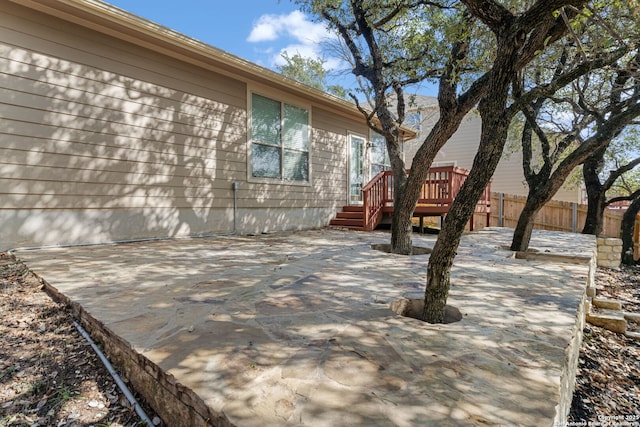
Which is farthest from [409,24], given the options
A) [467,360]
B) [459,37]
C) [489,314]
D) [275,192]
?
[467,360]

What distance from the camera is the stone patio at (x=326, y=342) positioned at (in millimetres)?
1127

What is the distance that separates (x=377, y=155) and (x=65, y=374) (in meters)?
9.03

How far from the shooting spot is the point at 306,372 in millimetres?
1335

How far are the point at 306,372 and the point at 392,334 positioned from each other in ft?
1.92

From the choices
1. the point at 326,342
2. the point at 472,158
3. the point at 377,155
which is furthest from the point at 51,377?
the point at 472,158

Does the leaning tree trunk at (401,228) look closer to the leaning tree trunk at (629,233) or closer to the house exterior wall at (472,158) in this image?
the leaning tree trunk at (629,233)

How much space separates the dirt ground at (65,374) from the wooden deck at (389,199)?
4384 millimetres

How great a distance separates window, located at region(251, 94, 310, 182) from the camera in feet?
21.6

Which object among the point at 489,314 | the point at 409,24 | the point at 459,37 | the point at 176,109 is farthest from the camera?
the point at 409,24

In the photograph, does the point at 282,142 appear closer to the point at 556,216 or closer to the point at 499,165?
the point at 556,216

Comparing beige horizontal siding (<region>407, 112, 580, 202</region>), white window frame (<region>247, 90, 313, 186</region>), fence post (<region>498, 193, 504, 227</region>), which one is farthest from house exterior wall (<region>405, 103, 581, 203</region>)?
white window frame (<region>247, 90, 313, 186</region>)

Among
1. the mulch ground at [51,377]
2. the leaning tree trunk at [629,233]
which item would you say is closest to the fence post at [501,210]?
the leaning tree trunk at [629,233]

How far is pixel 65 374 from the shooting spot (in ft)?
5.28

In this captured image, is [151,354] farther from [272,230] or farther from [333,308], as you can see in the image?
[272,230]
